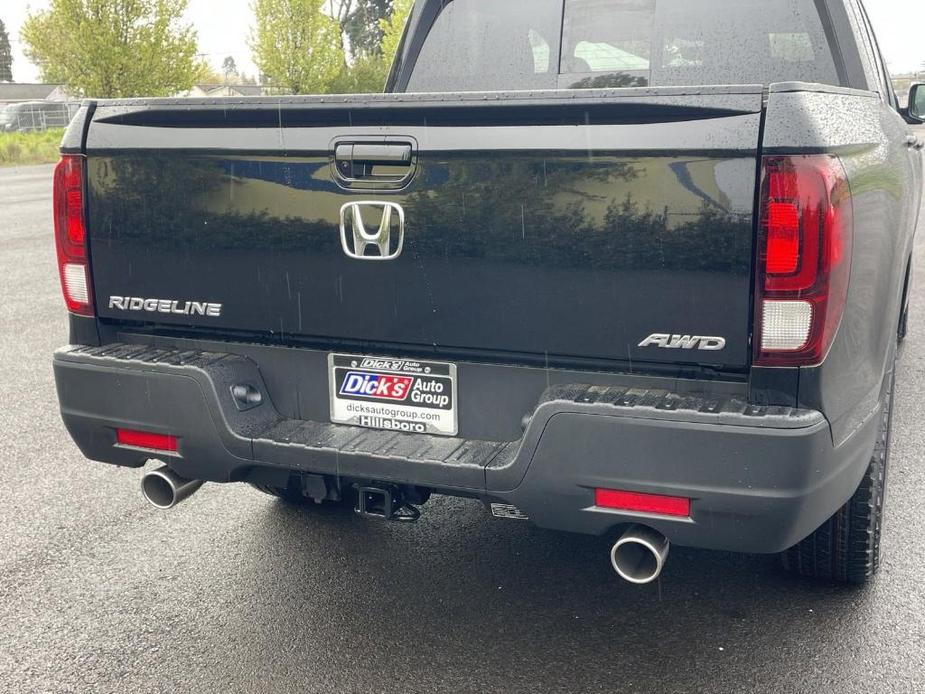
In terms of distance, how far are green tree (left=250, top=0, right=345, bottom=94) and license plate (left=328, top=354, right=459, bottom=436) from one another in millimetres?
45564

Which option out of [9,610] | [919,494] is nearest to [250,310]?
[9,610]

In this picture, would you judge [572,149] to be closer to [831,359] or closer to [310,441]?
[831,359]

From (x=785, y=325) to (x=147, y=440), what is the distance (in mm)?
1899

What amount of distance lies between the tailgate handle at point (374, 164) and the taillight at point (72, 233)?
925 millimetres

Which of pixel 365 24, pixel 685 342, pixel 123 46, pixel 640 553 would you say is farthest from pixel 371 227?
pixel 365 24

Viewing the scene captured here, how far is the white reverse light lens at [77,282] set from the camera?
3273 mm

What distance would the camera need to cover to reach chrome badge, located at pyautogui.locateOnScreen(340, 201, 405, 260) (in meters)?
2.79

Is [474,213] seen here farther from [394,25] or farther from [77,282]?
[394,25]

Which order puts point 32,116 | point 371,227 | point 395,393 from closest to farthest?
1. point 371,227
2. point 395,393
3. point 32,116

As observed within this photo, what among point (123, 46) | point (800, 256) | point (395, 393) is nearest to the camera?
point (800, 256)

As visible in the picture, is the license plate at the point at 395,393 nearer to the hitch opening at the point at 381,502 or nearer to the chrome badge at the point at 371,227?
the hitch opening at the point at 381,502

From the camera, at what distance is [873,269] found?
2.78 meters

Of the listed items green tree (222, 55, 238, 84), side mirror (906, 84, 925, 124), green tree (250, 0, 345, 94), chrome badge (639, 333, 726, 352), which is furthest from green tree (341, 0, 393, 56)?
green tree (222, 55, 238, 84)

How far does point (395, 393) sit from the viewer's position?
2.93 metres
